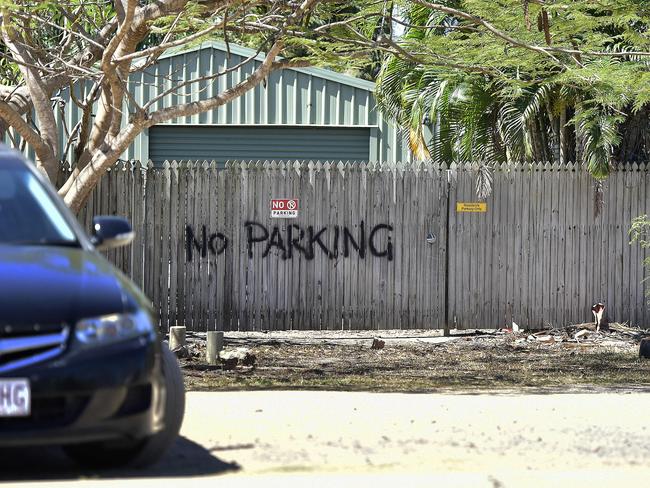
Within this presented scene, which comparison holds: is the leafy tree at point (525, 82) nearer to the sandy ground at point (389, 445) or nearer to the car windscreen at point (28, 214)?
the sandy ground at point (389, 445)

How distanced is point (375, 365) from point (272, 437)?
5.94m

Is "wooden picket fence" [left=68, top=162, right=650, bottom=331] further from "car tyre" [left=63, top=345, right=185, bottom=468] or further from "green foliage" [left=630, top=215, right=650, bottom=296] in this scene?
"car tyre" [left=63, top=345, right=185, bottom=468]

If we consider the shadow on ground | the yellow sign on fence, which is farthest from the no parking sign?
the shadow on ground

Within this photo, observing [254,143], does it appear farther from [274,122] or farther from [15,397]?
[15,397]

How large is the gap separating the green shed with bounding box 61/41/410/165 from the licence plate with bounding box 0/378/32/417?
57.4 ft

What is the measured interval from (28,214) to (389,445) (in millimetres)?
2503

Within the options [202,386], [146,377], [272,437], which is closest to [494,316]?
[202,386]

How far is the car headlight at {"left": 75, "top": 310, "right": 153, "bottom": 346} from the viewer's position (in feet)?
A: 17.6

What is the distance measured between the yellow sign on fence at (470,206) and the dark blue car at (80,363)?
1015 centimetres

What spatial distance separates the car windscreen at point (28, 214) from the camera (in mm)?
6324

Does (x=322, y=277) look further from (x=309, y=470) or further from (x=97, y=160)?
(x=309, y=470)

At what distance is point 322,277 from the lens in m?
15.6

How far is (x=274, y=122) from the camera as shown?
74.5ft

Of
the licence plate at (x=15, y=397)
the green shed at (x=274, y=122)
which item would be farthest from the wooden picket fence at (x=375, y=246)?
the licence plate at (x=15, y=397)
